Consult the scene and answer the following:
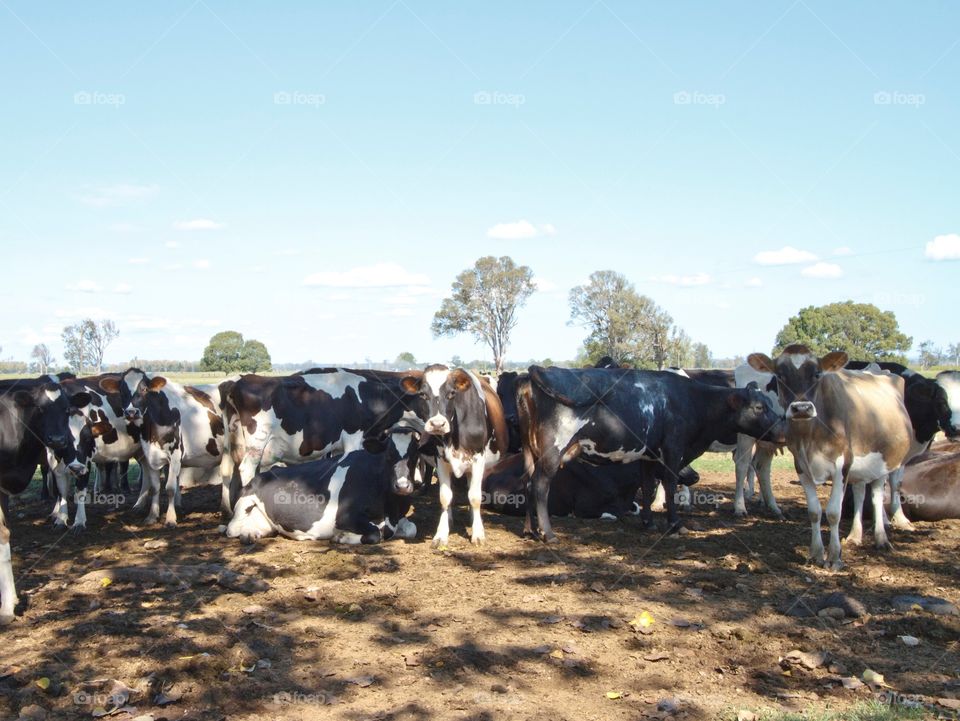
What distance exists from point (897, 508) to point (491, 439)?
5.28 m

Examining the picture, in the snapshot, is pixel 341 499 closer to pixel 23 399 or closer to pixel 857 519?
pixel 23 399

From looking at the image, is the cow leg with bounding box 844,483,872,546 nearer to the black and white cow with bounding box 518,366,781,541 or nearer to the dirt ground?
the dirt ground

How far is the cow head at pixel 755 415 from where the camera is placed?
11031 mm

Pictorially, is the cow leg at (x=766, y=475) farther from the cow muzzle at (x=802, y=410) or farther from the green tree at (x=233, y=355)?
the green tree at (x=233, y=355)

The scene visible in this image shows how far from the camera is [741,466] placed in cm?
1212

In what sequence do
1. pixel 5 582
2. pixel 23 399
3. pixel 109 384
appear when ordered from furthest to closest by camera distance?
pixel 109 384 < pixel 23 399 < pixel 5 582

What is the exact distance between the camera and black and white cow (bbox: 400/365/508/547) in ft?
33.0

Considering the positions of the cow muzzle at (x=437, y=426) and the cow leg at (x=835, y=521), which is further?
the cow muzzle at (x=437, y=426)

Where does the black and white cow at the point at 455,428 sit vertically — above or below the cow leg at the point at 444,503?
above

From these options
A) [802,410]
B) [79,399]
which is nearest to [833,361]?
[802,410]

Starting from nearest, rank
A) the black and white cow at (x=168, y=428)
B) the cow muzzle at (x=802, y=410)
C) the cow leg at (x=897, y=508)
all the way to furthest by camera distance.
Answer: the cow muzzle at (x=802, y=410), the cow leg at (x=897, y=508), the black and white cow at (x=168, y=428)

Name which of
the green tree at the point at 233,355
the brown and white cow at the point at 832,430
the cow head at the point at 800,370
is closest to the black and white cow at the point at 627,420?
the brown and white cow at the point at 832,430

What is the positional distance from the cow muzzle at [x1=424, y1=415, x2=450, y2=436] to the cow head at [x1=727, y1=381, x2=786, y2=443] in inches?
155

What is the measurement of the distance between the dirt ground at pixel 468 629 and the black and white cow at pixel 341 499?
267 millimetres
